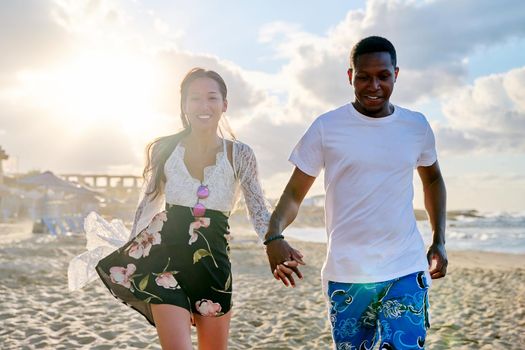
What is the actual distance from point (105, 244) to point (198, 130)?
980 millimetres

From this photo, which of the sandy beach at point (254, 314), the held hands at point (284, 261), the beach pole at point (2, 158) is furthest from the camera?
the beach pole at point (2, 158)

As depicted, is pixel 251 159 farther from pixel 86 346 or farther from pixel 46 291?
pixel 46 291

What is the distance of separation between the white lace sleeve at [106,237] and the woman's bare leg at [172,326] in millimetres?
568

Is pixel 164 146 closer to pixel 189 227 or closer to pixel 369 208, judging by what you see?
pixel 189 227

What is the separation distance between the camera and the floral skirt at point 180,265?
3336mm

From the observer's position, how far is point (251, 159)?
3703mm

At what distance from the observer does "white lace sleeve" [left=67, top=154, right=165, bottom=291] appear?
3.62 meters

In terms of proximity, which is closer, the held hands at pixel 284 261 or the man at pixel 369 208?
the held hands at pixel 284 261

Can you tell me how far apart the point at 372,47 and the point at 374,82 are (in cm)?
20

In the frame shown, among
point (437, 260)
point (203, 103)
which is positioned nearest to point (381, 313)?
point (437, 260)

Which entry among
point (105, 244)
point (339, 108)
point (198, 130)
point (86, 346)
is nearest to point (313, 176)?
point (339, 108)

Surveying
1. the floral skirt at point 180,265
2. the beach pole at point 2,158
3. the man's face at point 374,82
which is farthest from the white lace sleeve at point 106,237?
the beach pole at point 2,158

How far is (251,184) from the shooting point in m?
3.70

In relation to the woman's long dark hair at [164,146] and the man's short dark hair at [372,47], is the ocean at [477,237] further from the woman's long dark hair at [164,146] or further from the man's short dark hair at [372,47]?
the man's short dark hair at [372,47]
